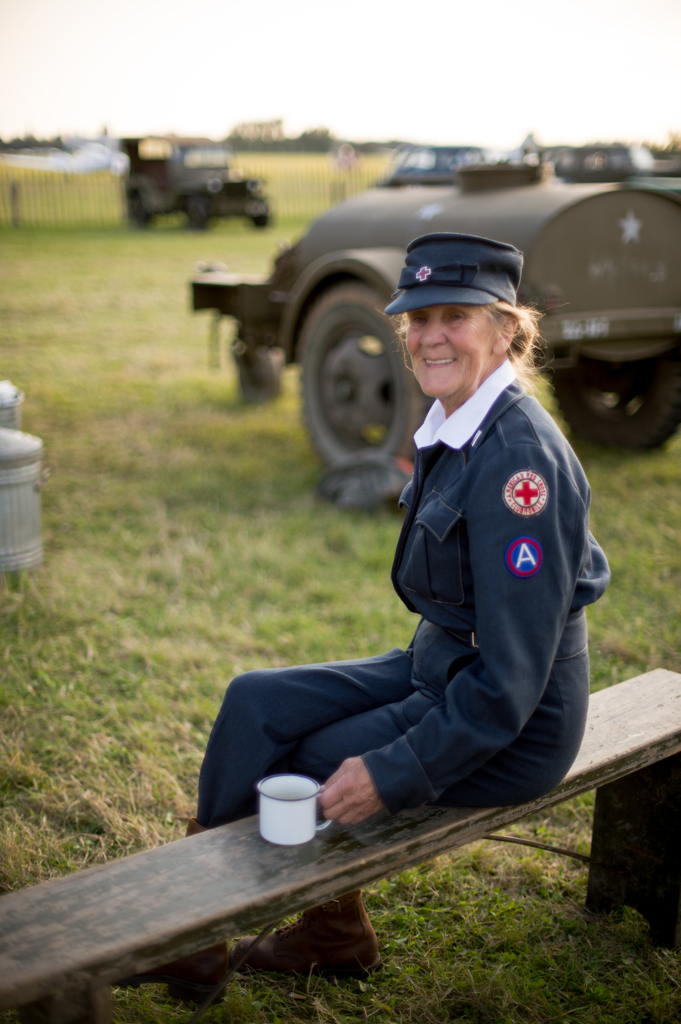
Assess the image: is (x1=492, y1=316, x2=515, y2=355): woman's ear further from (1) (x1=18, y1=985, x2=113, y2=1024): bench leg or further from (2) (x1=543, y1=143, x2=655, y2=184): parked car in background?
(2) (x1=543, y1=143, x2=655, y2=184): parked car in background

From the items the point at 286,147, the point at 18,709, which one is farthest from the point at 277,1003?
the point at 286,147

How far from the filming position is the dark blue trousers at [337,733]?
75.1 inches

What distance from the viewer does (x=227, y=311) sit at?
7.29 meters

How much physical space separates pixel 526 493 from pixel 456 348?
366 millimetres

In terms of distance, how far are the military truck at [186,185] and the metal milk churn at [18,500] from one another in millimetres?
19946

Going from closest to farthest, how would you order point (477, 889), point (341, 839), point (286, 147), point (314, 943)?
1. point (341, 839)
2. point (314, 943)
3. point (477, 889)
4. point (286, 147)

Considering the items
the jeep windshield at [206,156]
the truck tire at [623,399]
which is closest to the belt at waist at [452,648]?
the truck tire at [623,399]

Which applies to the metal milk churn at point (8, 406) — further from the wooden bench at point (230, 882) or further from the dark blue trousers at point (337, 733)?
the wooden bench at point (230, 882)

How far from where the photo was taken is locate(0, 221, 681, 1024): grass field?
2252 mm

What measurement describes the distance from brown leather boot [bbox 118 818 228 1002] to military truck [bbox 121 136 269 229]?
22.7 meters

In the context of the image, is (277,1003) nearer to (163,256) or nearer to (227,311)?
(227,311)

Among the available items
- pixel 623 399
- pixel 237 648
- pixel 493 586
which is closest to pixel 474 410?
pixel 493 586

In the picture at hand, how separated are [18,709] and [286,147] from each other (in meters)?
53.5

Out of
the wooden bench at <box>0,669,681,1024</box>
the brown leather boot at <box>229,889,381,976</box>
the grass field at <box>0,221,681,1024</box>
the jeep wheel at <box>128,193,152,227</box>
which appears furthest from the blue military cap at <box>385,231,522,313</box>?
the jeep wheel at <box>128,193,152,227</box>
